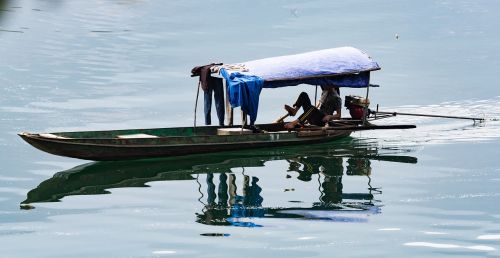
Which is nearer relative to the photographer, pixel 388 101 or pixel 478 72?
pixel 388 101

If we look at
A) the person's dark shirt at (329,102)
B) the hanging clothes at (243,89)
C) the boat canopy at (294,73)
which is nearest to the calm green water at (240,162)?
the person's dark shirt at (329,102)

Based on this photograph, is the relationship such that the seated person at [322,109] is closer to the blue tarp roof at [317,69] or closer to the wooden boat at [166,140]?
the wooden boat at [166,140]

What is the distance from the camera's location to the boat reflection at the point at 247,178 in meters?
18.5

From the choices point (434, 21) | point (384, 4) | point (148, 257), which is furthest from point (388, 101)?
point (384, 4)

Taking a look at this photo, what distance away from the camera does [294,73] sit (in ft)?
76.0

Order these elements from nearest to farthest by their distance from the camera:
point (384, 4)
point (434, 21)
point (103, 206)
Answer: point (103, 206) < point (434, 21) < point (384, 4)

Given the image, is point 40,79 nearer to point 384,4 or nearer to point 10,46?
point 10,46

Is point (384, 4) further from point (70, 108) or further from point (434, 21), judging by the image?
point (70, 108)

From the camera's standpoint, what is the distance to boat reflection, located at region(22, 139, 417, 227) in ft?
60.7

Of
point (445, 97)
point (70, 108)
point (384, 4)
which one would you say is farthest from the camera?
point (384, 4)

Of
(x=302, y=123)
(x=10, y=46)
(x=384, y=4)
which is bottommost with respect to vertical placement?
(x=302, y=123)

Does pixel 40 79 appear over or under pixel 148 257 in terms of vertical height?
over

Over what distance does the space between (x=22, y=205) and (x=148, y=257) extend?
405 cm

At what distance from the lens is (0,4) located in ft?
154
